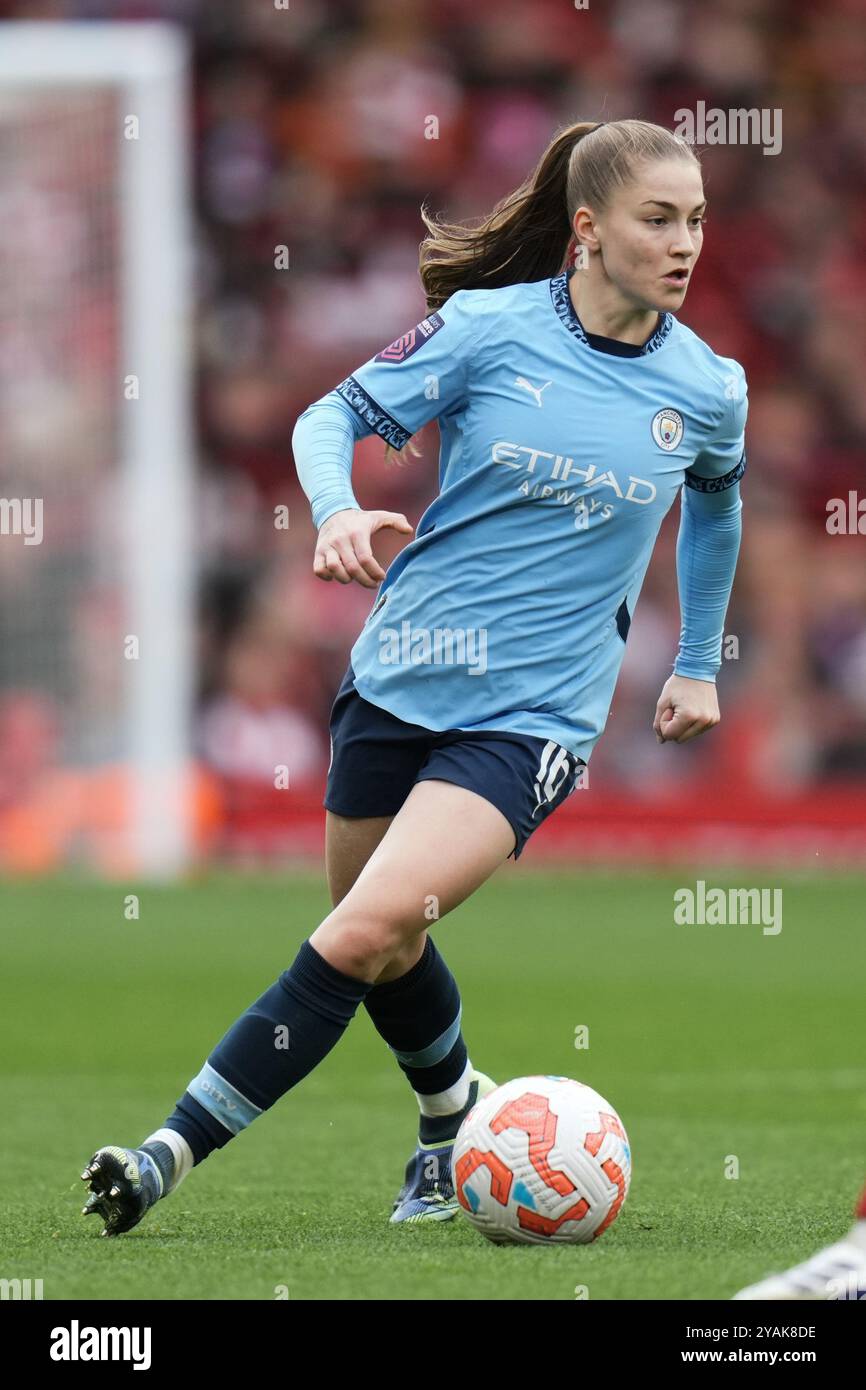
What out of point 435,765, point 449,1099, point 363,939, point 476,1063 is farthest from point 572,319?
point 476,1063

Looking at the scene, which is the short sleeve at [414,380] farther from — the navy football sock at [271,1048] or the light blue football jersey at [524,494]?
the navy football sock at [271,1048]

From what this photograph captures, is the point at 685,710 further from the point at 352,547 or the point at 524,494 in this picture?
the point at 352,547

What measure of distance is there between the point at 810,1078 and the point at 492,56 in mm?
13280

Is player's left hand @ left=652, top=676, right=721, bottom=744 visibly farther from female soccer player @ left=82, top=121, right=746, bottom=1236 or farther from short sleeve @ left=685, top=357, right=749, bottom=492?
short sleeve @ left=685, top=357, right=749, bottom=492

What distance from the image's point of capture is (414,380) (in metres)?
4.74

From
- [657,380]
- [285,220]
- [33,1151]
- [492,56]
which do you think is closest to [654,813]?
[285,220]

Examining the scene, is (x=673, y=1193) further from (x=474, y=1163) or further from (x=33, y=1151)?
(x=33, y=1151)

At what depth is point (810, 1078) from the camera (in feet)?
26.4

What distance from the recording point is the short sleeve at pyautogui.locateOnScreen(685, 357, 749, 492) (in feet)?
16.2

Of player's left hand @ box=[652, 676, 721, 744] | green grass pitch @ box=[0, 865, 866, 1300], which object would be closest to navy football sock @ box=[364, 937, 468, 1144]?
green grass pitch @ box=[0, 865, 866, 1300]

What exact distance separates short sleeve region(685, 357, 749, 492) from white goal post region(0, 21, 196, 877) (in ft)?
30.6

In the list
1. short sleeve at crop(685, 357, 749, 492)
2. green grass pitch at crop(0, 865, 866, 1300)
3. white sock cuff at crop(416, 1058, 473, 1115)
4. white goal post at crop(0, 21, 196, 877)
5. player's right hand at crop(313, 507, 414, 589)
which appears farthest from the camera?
white goal post at crop(0, 21, 196, 877)

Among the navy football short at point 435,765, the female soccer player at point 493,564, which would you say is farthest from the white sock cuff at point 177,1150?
the navy football short at point 435,765

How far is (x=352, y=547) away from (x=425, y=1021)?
4.33 ft
